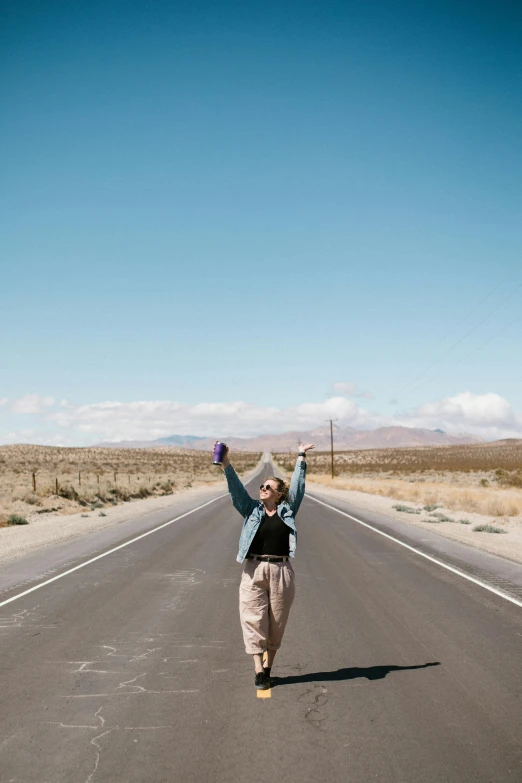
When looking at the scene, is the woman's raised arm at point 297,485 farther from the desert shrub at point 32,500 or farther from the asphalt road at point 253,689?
the desert shrub at point 32,500

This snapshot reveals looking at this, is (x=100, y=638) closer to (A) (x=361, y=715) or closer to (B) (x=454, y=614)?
(A) (x=361, y=715)

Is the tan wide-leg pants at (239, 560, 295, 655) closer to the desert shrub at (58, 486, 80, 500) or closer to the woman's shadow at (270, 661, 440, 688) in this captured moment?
the woman's shadow at (270, 661, 440, 688)

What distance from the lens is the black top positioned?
5840mm

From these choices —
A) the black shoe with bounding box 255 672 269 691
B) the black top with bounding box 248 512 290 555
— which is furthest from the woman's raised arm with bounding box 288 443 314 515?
the black shoe with bounding box 255 672 269 691

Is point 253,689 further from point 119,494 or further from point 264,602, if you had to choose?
point 119,494

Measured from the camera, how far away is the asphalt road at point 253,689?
4.40m

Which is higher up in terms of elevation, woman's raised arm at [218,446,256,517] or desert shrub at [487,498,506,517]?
woman's raised arm at [218,446,256,517]

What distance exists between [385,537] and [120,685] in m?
13.8

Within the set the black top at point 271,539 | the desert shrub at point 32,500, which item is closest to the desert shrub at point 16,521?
the desert shrub at point 32,500

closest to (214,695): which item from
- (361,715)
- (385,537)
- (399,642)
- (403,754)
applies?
(361,715)

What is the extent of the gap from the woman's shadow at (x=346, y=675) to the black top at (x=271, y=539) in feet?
4.14

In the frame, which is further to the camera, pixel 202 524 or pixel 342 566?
pixel 202 524

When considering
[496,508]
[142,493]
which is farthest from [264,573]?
[142,493]

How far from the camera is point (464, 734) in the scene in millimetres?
4820
